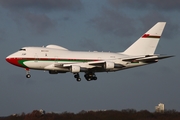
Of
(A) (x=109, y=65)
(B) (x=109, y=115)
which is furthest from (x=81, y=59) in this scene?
(B) (x=109, y=115)

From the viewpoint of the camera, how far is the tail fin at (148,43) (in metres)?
88.1

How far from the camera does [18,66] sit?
7875 cm

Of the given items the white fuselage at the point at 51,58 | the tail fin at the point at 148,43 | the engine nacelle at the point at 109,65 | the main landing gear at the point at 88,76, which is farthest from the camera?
the tail fin at the point at 148,43

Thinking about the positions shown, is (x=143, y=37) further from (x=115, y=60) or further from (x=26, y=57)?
(x=26, y=57)

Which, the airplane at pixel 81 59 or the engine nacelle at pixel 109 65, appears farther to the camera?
the engine nacelle at pixel 109 65

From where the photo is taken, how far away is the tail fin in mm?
88125

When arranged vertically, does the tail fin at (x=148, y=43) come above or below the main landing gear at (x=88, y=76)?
A: above

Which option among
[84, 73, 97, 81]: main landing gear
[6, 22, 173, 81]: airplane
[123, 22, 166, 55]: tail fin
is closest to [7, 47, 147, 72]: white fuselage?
[6, 22, 173, 81]: airplane

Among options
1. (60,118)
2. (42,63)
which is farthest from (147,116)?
(42,63)

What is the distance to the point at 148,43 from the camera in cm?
8831

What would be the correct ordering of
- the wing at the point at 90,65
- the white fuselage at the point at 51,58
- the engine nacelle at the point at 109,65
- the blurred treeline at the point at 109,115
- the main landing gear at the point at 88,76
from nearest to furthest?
the blurred treeline at the point at 109,115 → the white fuselage at the point at 51,58 → the wing at the point at 90,65 → the engine nacelle at the point at 109,65 → the main landing gear at the point at 88,76

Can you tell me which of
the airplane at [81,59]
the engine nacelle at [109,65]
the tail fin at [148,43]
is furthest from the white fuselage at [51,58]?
the tail fin at [148,43]

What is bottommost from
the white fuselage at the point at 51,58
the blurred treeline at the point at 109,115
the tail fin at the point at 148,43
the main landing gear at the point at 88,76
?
the blurred treeline at the point at 109,115

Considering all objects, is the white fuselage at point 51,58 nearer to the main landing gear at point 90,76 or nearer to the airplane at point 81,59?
the airplane at point 81,59
